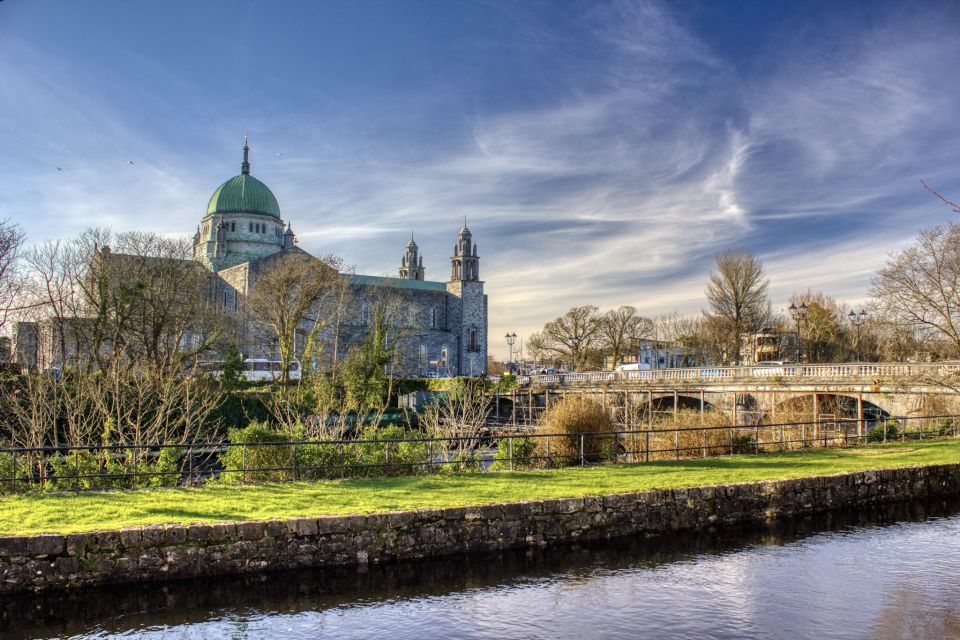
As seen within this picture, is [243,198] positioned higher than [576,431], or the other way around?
[243,198]

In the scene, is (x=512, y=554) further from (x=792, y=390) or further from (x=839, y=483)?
(x=792, y=390)

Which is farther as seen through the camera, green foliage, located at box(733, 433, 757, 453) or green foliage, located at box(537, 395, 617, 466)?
green foliage, located at box(733, 433, 757, 453)

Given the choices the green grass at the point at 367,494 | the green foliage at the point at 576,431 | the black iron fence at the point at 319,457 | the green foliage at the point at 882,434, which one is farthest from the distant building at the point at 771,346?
the green grass at the point at 367,494

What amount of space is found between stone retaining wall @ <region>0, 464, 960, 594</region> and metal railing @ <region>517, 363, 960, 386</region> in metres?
15.6

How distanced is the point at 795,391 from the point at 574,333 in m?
44.6

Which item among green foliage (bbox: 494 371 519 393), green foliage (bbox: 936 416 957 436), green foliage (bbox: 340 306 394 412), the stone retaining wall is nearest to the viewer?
the stone retaining wall

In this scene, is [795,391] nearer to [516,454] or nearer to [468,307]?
[516,454]

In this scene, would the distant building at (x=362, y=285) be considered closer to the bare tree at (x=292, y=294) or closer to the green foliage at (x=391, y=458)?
the bare tree at (x=292, y=294)

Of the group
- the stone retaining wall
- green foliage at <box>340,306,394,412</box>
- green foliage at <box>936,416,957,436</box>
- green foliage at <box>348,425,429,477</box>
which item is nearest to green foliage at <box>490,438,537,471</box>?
green foliage at <box>348,425,429,477</box>

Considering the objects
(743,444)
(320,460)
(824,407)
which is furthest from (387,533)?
(824,407)

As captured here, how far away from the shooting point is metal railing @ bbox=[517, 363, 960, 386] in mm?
27106

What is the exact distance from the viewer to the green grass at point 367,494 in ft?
35.0

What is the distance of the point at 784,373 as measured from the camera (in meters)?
34.0

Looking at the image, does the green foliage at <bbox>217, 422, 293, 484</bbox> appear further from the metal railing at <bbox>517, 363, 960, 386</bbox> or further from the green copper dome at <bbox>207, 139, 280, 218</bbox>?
the green copper dome at <bbox>207, 139, 280, 218</bbox>
